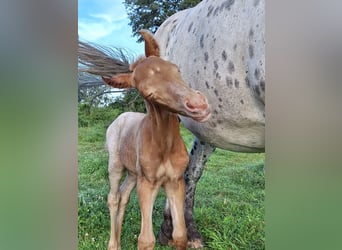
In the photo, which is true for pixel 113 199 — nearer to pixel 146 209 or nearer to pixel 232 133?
pixel 146 209

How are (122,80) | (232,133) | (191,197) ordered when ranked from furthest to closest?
(191,197), (232,133), (122,80)

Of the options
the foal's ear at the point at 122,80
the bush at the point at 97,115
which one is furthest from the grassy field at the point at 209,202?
the foal's ear at the point at 122,80

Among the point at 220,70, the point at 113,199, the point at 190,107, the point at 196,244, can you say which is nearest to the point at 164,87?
the point at 190,107

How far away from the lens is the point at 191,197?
4.81 ft

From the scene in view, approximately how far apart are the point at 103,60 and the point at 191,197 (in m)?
0.56

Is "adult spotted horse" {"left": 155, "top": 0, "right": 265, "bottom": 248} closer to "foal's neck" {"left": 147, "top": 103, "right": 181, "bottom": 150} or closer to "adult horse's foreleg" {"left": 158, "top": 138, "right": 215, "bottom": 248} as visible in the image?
"adult horse's foreleg" {"left": 158, "top": 138, "right": 215, "bottom": 248}

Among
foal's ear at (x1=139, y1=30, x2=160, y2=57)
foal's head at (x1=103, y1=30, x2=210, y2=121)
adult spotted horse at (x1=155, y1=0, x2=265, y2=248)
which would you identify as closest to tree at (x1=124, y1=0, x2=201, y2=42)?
adult spotted horse at (x1=155, y1=0, x2=265, y2=248)

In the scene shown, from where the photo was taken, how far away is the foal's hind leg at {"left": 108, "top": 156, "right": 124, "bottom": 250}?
55.5 inches

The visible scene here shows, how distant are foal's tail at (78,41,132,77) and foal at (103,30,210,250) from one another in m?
0.18
